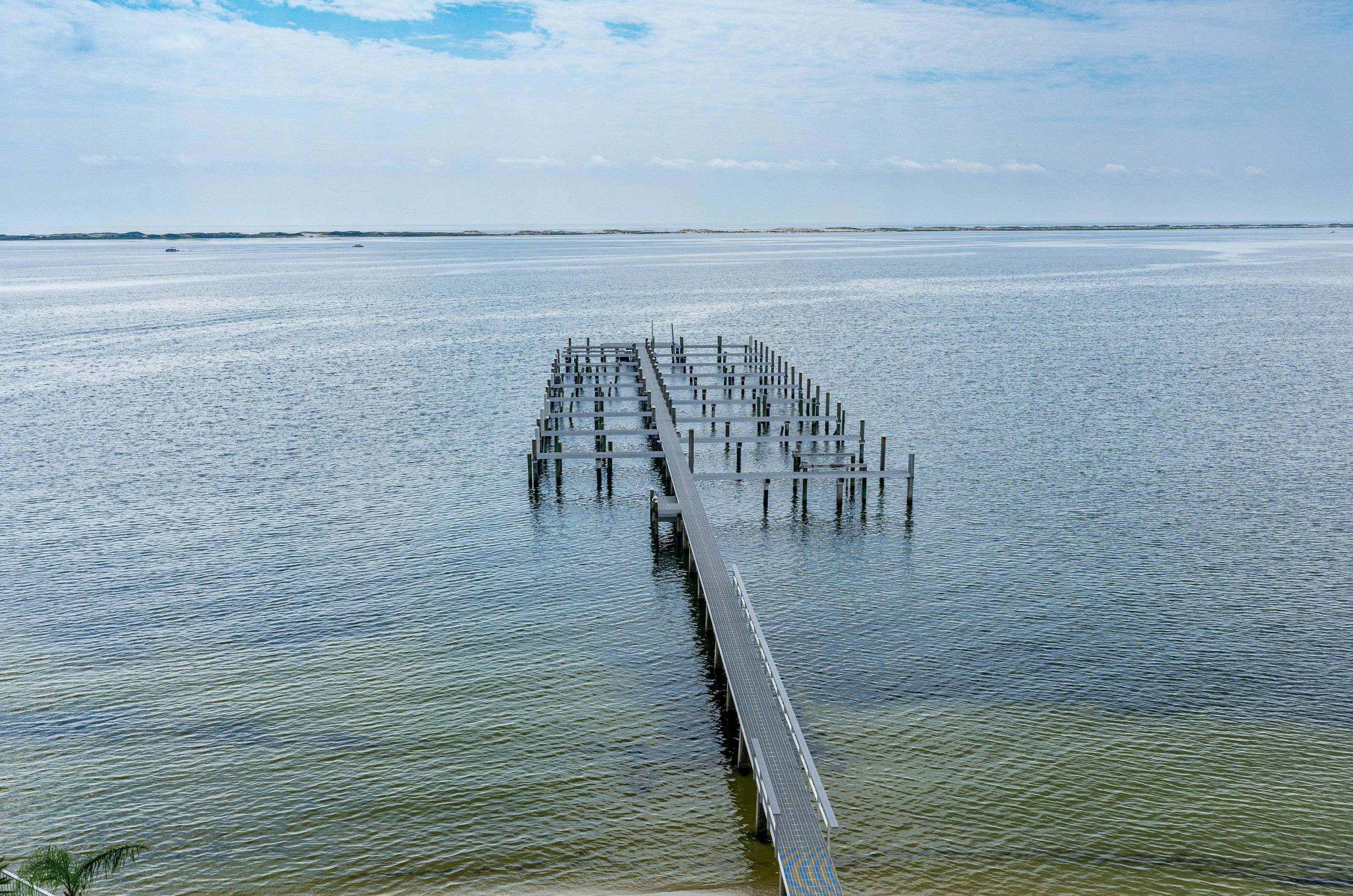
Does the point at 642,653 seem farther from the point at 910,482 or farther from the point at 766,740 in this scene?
the point at 910,482

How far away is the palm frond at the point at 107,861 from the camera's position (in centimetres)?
1480

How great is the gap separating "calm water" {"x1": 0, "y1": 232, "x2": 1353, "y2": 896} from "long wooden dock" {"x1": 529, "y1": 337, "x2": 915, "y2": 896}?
116cm

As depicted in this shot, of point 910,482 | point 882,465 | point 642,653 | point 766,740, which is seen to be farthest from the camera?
point 882,465

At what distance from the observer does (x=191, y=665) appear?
24.8 m

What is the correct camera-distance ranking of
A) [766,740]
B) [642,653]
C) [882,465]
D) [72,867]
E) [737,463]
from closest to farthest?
[72,867]
[766,740]
[642,653]
[882,465]
[737,463]

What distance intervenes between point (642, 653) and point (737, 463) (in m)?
19.3

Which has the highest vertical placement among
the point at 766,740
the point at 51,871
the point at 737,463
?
the point at 737,463

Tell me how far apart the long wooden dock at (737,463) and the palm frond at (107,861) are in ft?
32.5

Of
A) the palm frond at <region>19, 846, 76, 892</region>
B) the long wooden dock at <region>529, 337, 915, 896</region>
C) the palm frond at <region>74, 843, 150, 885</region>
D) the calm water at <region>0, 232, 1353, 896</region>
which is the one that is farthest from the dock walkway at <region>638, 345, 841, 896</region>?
the palm frond at <region>19, 846, 76, 892</region>

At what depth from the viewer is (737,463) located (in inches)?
1740

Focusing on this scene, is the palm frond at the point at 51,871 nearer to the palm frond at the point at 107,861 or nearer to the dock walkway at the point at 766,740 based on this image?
the palm frond at the point at 107,861

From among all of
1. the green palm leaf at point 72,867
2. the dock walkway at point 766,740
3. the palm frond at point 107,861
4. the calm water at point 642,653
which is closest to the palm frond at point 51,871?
the green palm leaf at point 72,867

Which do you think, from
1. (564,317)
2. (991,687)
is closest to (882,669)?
(991,687)

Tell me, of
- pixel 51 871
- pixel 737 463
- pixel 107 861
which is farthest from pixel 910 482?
pixel 51 871
